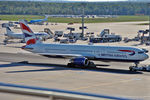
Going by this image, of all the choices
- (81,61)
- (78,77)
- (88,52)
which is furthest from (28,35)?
(78,77)

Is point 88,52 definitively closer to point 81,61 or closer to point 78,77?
point 81,61

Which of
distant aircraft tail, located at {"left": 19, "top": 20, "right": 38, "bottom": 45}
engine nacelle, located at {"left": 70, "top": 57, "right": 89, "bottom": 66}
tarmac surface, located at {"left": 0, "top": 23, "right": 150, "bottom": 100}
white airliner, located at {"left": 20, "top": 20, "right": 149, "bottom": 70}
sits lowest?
tarmac surface, located at {"left": 0, "top": 23, "right": 150, "bottom": 100}

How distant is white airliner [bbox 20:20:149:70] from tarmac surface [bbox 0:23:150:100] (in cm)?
183

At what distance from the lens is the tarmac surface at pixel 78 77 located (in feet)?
113

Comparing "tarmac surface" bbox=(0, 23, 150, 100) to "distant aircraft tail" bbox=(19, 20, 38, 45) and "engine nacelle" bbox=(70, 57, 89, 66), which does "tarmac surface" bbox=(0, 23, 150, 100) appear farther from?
"distant aircraft tail" bbox=(19, 20, 38, 45)

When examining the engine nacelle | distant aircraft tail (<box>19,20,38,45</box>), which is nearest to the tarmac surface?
the engine nacelle

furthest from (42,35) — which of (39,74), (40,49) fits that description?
(39,74)

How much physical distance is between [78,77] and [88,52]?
9.55 meters

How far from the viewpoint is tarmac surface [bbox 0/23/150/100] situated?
34562 millimetres

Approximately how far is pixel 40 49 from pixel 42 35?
45.9m

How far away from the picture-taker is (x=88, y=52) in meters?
51.4

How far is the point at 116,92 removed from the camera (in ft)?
109

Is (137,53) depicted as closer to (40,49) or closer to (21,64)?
(40,49)

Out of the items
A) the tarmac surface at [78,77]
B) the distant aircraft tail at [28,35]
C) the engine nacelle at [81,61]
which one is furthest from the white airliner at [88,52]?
the tarmac surface at [78,77]
